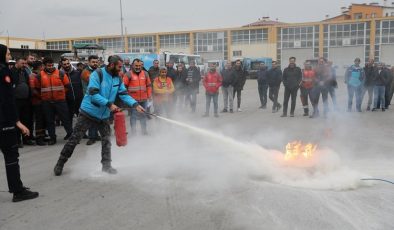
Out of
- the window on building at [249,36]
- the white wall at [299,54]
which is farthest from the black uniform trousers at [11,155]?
the window on building at [249,36]

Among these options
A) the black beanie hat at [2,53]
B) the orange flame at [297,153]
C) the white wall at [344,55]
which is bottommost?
the orange flame at [297,153]

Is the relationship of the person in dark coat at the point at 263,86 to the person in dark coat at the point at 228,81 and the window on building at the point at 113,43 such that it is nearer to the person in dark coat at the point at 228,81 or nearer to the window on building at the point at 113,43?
the person in dark coat at the point at 228,81

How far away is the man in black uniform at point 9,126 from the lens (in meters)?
4.91

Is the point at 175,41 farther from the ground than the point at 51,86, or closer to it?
farther from the ground

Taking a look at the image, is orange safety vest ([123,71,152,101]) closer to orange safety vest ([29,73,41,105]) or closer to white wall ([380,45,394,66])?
orange safety vest ([29,73,41,105])

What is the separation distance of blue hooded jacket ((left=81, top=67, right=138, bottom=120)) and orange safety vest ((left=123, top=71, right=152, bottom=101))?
3.08 meters

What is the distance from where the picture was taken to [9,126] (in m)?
4.98

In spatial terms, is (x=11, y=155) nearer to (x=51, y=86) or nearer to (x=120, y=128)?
(x=120, y=128)

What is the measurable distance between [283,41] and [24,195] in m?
57.7

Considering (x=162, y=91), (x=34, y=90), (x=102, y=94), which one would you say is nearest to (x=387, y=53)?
(x=162, y=91)

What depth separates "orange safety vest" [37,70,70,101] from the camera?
8961 millimetres

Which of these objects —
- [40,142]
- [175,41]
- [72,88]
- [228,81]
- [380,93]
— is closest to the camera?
[40,142]

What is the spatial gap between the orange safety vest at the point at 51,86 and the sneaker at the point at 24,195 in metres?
4.07

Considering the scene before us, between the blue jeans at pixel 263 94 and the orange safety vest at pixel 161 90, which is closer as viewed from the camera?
the orange safety vest at pixel 161 90
